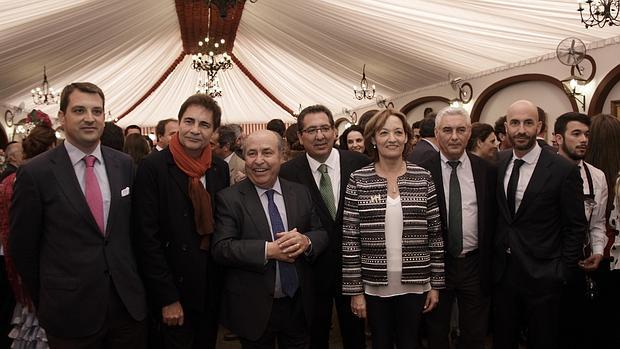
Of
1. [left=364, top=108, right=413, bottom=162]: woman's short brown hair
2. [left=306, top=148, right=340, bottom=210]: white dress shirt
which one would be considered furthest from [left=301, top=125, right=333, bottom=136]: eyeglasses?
[left=364, top=108, right=413, bottom=162]: woman's short brown hair

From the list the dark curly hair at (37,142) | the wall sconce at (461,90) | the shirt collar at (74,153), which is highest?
the wall sconce at (461,90)

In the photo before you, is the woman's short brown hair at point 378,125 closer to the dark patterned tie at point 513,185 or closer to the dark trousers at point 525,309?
the dark patterned tie at point 513,185

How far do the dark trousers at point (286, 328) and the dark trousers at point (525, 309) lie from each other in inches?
46.1

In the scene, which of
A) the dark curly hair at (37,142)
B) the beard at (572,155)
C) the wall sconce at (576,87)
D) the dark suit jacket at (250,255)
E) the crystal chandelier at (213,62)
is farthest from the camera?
the crystal chandelier at (213,62)

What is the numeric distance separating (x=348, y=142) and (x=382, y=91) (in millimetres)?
10291

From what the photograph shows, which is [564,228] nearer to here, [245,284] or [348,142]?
[245,284]

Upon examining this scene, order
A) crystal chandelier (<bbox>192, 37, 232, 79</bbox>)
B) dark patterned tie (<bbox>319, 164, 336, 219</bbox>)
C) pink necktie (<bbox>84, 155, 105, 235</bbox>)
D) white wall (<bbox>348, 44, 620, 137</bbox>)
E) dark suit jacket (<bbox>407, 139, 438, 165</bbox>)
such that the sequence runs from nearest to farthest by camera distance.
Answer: pink necktie (<bbox>84, 155, 105, 235</bbox>), dark patterned tie (<bbox>319, 164, 336, 219</bbox>), dark suit jacket (<bbox>407, 139, 438, 165</bbox>), white wall (<bbox>348, 44, 620, 137</bbox>), crystal chandelier (<bbox>192, 37, 232, 79</bbox>)

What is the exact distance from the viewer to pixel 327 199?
3014mm

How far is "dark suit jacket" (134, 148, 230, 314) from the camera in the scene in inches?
96.6

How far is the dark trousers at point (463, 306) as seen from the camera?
2887mm

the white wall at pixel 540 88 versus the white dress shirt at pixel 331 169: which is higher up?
the white wall at pixel 540 88

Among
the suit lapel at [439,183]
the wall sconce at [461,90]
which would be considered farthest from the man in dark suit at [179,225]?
the wall sconce at [461,90]

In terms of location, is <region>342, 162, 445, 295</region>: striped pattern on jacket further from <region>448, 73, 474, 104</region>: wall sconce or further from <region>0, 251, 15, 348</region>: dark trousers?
<region>448, 73, 474, 104</region>: wall sconce

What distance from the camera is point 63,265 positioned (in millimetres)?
2223
